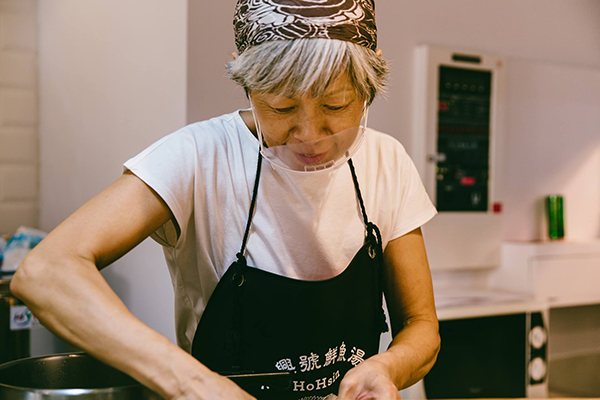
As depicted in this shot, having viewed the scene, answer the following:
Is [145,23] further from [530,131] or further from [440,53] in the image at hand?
[530,131]

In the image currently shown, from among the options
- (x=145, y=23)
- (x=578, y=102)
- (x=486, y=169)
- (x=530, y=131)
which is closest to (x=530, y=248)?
(x=486, y=169)

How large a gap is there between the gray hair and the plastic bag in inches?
57.0

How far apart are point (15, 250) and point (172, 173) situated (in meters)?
1.34

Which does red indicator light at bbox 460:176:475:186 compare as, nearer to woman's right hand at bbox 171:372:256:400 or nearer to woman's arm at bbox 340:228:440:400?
woman's arm at bbox 340:228:440:400

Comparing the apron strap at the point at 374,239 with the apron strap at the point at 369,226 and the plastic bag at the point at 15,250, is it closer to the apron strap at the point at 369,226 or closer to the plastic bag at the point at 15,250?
the apron strap at the point at 369,226

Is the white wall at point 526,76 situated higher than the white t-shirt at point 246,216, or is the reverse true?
the white wall at point 526,76

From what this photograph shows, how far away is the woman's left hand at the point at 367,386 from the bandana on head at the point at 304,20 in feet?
1.62

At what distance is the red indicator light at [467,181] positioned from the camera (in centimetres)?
269

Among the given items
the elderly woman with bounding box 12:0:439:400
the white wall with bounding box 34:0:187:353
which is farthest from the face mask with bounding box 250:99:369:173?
the white wall with bounding box 34:0:187:353

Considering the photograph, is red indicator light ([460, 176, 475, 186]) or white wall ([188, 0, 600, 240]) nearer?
white wall ([188, 0, 600, 240])

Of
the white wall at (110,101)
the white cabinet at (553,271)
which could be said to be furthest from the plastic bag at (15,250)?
the white cabinet at (553,271)

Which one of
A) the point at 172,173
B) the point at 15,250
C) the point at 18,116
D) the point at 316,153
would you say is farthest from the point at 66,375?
the point at 18,116

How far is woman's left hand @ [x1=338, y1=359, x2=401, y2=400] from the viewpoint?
2.94 ft

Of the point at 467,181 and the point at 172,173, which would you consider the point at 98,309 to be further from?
the point at 467,181
